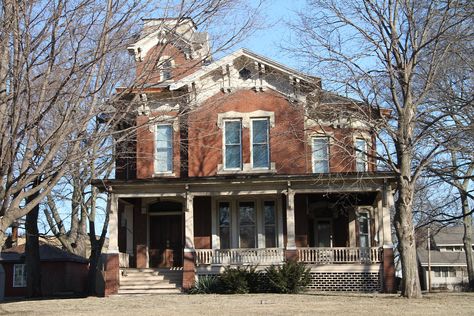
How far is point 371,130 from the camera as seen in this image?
20375 millimetres

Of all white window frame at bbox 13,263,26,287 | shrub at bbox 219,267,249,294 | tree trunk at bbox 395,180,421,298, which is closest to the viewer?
tree trunk at bbox 395,180,421,298

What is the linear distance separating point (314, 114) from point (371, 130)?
1.86m

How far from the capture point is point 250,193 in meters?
25.0

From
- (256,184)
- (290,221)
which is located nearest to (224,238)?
(256,184)

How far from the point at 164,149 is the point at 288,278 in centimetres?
791

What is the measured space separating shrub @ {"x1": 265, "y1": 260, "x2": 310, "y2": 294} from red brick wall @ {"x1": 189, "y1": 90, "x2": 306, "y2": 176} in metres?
4.56

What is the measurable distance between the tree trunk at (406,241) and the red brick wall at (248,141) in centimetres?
649

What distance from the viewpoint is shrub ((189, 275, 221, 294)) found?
2304 centimetres

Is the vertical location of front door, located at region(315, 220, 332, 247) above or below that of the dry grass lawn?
above

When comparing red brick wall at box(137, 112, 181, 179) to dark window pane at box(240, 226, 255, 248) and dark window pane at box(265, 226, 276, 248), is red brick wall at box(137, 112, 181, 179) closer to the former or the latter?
dark window pane at box(240, 226, 255, 248)

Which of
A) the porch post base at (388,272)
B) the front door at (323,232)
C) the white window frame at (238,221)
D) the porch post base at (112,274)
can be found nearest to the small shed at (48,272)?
the porch post base at (112,274)

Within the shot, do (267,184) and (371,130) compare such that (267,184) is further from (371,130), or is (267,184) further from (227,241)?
(371,130)

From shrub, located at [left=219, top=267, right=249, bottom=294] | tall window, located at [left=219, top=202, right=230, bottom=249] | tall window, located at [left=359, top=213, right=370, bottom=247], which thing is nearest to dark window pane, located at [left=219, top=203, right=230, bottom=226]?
tall window, located at [left=219, top=202, right=230, bottom=249]

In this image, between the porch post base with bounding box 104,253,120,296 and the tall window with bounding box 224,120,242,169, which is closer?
the porch post base with bounding box 104,253,120,296
